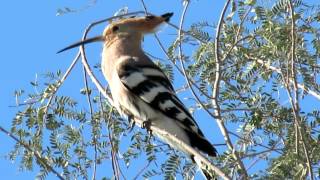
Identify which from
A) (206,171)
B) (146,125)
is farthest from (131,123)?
(206,171)

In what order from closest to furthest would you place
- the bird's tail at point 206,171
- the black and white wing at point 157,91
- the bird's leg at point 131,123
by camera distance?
1. the bird's tail at point 206,171
2. the black and white wing at point 157,91
3. the bird's leg at point 131,123

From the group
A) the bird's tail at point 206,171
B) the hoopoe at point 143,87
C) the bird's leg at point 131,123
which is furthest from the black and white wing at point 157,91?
the bird's tail at point 206,171

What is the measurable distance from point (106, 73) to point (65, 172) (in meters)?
0.92

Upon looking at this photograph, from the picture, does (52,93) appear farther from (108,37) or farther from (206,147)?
(108,37)

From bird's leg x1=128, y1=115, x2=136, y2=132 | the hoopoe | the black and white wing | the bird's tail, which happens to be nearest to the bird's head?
the hoopoe

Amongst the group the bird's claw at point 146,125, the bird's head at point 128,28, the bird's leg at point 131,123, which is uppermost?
the bird's head at point 128,28

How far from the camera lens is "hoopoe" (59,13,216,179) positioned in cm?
366

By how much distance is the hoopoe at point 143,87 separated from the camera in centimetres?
366

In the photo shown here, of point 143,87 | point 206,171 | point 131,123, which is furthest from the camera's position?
point 143,87

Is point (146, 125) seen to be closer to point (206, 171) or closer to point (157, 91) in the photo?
point (157, 91)

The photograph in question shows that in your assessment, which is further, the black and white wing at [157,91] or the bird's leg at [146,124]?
the bird's leg at [146,124]

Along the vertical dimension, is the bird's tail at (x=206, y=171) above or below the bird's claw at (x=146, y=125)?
below

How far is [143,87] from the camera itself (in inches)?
157

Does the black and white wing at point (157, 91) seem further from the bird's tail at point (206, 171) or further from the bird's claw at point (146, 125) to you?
the bird's tail at point (206, 171)
